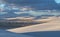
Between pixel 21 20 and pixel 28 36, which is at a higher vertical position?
pixel 21 20

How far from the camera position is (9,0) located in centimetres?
1245

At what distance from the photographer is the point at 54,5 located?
1159cm

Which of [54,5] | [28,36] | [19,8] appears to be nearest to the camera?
[28,36]

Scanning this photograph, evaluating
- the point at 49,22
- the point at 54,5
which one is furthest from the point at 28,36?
the point at 49,22

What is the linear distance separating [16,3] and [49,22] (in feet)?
7.78

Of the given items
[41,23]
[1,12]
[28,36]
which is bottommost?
[28,36]

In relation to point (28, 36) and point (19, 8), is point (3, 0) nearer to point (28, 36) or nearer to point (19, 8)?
point (19, 8)

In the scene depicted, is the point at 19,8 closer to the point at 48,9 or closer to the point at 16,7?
the point at 16,7

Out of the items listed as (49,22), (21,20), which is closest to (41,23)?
(49,22)

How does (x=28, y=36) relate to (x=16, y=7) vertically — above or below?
below

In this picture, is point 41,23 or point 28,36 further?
point 41,23

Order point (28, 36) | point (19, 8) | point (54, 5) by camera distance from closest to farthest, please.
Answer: point (28, 36)
point (54, 5)
point (19, 8)

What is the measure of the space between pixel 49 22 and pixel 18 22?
6.41 ft

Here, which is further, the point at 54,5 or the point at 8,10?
the point at 8,10
